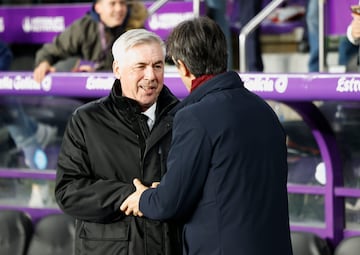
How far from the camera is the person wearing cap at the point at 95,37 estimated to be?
21.5 feet

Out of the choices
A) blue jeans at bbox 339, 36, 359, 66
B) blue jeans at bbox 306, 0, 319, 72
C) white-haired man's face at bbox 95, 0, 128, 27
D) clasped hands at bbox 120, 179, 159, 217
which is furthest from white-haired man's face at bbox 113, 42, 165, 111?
blue jeans at bbox 306, 0, 319, 72

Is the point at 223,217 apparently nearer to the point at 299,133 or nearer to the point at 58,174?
the point at 58,174

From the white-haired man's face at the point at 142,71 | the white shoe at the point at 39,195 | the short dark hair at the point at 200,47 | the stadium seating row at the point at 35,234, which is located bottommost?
the stadium seating row at the point at 35,234

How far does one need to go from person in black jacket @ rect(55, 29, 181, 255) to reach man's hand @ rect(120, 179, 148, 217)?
0.20ft

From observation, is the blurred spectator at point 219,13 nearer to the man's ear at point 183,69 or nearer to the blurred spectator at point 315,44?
the blurred spectator at point 315,44

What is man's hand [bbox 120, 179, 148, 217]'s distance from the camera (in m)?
3.70

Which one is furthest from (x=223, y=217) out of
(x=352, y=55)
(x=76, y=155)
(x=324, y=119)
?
(x=352, y=55)

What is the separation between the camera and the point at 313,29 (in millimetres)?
7117

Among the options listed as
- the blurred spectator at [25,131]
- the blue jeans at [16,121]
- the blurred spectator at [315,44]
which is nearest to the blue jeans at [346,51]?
the blurred spectator at [315,44]

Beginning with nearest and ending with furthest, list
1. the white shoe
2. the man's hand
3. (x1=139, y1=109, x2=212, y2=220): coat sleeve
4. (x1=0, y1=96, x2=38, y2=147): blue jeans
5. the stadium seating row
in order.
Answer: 1. (x1=139, y1=109, x2=212, y2=220): coat sleeve
2. the man's hand
3. the stadium seating row
4. the white shoe
5. (x1=0, y1=96, x2=38, y2=147): blue jeans

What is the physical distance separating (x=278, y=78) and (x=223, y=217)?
6.23ft

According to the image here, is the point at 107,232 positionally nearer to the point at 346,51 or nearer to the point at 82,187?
the point at 82,187

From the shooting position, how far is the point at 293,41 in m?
8.11

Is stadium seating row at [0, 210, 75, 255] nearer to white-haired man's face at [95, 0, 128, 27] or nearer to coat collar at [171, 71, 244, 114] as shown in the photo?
white-haired man's face at [95, 0, 128, 27]
